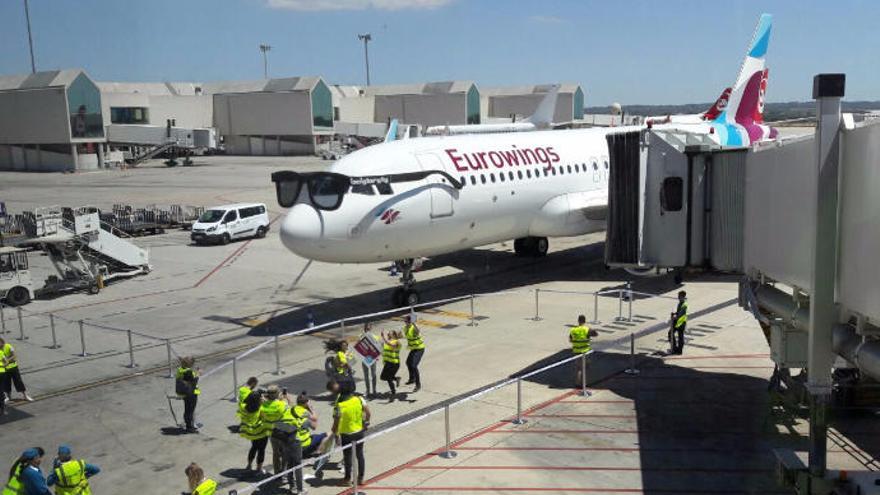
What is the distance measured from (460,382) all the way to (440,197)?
7280 mm

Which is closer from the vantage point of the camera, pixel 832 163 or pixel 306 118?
pixel 832 163

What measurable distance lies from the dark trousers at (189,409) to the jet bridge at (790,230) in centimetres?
861

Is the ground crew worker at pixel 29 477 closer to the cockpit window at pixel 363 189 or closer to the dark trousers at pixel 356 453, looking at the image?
the dark trousers at pixel 356 453

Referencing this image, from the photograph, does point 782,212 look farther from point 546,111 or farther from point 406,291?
point 546,111

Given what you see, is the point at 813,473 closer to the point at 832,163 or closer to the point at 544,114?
the point at 832,163

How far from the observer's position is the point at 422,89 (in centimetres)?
11694

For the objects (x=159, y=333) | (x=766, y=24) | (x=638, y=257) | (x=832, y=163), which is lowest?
(x=159, y=333)

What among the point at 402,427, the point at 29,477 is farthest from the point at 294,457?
the point at 29,477

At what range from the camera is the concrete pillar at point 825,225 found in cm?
841

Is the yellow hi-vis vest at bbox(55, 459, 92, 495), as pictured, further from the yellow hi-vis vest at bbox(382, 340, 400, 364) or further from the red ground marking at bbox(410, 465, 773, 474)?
the yellow hi-vis vest at bbox(382, 340, 400, 364)

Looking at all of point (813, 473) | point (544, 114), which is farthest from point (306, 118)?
point (813, 473)

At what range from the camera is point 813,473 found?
9.28m

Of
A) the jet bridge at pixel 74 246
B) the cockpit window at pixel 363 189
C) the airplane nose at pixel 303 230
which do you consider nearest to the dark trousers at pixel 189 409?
the airplane nose at pixel 303 230

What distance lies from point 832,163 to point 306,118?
93.8 meters
